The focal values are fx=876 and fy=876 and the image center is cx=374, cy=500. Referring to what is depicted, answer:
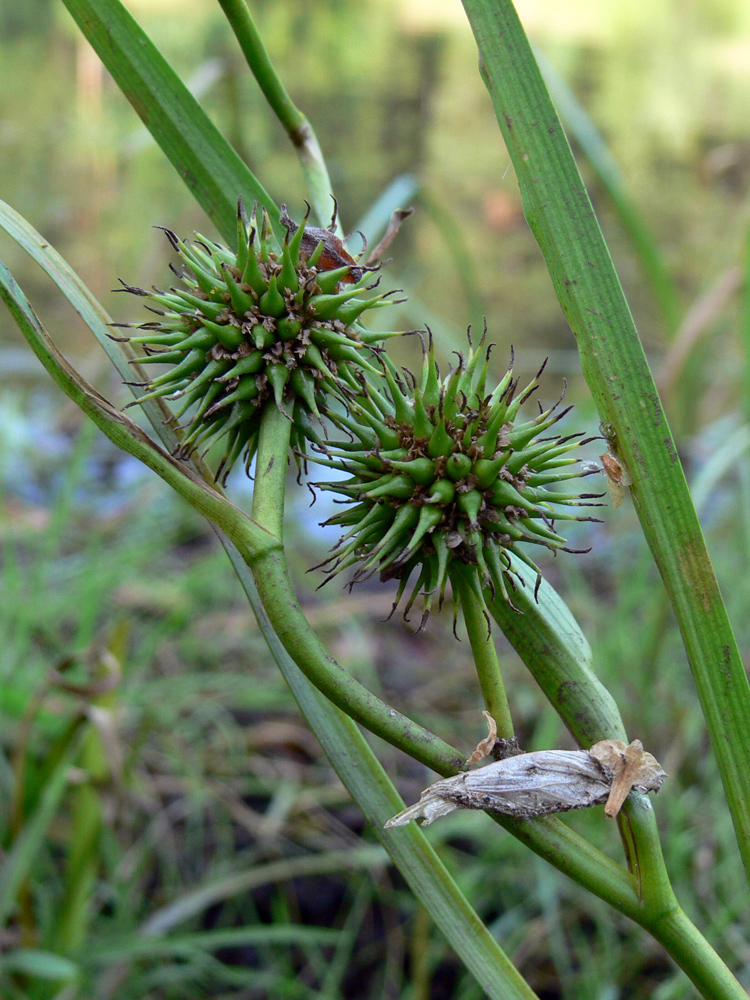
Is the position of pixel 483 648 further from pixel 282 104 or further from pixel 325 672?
pixel 282 104

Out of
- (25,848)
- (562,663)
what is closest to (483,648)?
(562,663)

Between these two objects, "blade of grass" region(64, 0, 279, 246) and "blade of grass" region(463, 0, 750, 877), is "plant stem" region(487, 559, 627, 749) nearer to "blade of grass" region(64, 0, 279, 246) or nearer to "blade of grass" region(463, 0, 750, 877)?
"blade of grass" region(463, 0, 750, 877)

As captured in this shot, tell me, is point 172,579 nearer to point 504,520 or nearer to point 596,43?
point 504,520

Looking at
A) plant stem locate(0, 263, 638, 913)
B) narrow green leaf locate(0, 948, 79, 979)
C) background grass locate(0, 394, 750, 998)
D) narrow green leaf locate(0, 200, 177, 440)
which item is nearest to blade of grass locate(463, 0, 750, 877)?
plant stem locate(0, 263, 638, 913)

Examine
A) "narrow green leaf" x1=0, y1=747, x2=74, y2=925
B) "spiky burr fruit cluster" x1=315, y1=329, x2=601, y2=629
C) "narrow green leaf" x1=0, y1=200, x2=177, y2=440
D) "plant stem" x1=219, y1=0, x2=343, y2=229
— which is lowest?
"narrow green leaf" x1=0, y1=747, x2=74, y2=925

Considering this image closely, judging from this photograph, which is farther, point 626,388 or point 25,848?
point 25,848

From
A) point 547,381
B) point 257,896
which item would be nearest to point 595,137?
point 257,896
